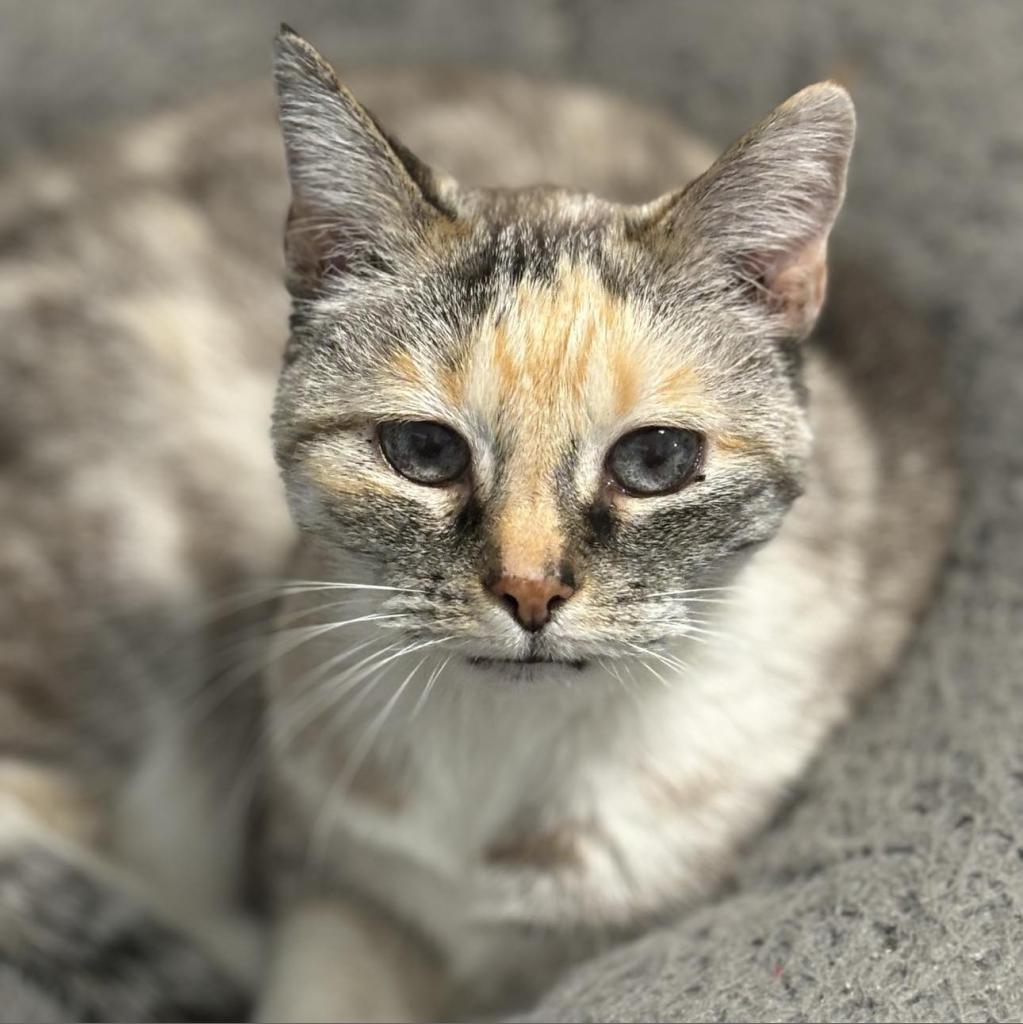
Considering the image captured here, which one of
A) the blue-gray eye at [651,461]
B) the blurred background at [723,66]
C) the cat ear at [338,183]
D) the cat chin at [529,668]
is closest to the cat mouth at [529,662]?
the cat chin at [529,668]

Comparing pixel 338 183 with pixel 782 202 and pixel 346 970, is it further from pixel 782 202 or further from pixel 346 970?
pixel 346 970

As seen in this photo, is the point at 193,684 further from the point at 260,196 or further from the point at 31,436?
the point at 260,196

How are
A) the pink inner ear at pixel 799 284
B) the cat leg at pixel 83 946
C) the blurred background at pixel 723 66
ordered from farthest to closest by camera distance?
the blurred background at pixel 723 66 → the cat leg at pixel 83 946 → the pink inner ear at pixel 799 284

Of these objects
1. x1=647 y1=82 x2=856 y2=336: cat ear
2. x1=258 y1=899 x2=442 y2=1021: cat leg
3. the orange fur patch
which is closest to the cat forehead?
the orange fur patch

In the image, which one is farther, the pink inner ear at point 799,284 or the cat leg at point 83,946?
the cat leg at point 83,946

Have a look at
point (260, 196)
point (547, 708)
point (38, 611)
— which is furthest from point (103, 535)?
point (547, 708)

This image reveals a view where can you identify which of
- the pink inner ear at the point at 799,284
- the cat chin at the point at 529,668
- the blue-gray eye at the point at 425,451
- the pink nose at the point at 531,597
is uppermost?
the pink inner ear at the point at 799,284

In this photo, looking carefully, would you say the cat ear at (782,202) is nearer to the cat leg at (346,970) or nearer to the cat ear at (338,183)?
the cat ear at (338,183)

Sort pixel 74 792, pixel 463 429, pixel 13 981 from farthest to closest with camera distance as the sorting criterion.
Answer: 1. pixel 74 792
2. pixel 13 981
3. pixel 463 429
